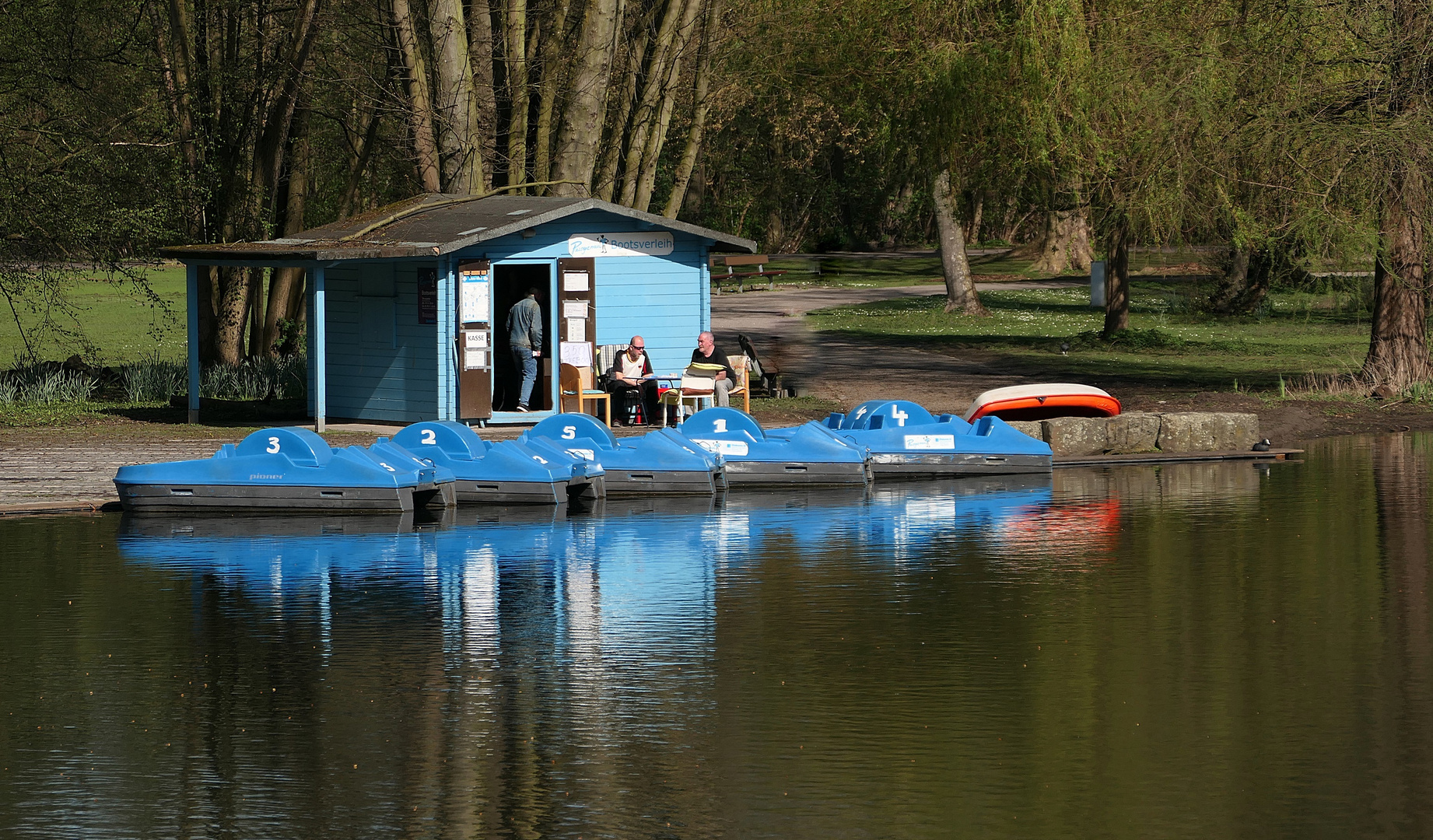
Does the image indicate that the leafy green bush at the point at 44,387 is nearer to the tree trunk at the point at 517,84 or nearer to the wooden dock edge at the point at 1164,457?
the tree trunk at the point at 517,84

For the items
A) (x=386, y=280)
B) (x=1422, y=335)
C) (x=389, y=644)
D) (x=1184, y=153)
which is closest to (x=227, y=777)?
(x=389, y=644)

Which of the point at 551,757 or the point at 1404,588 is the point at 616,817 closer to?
the point at 551,757

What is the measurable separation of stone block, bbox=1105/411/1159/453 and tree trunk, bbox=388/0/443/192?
12.0 m

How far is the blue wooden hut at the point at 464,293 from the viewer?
23.0m

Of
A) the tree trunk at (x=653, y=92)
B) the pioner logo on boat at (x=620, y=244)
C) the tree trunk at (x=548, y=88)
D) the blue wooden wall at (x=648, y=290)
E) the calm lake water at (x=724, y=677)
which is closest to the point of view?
the calm lake water at (x=724, y=677)

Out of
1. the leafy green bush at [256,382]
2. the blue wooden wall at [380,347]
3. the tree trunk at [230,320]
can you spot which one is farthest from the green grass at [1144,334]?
the tree trunk at [230,320]

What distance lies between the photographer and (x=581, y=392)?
22844 mm

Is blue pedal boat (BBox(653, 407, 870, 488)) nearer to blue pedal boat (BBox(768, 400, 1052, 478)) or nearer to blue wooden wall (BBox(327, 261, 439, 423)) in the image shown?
blue pedal boat (BBox(768, 400, 1052, 478))

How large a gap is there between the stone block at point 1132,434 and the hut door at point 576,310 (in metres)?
7.02

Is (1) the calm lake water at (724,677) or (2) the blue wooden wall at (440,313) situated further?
(2) the blue wooden wall at (440,313)

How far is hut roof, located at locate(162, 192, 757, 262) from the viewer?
73.1 feet

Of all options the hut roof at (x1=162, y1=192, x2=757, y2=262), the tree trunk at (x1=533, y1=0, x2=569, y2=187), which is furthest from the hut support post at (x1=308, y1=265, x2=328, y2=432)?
the tree trunk at (x1=533, y1=0, x2=569, y2=187)

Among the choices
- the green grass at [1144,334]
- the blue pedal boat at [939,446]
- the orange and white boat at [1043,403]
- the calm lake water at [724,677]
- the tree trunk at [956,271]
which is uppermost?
the tree trunk at [956,271]

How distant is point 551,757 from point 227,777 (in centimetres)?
149
